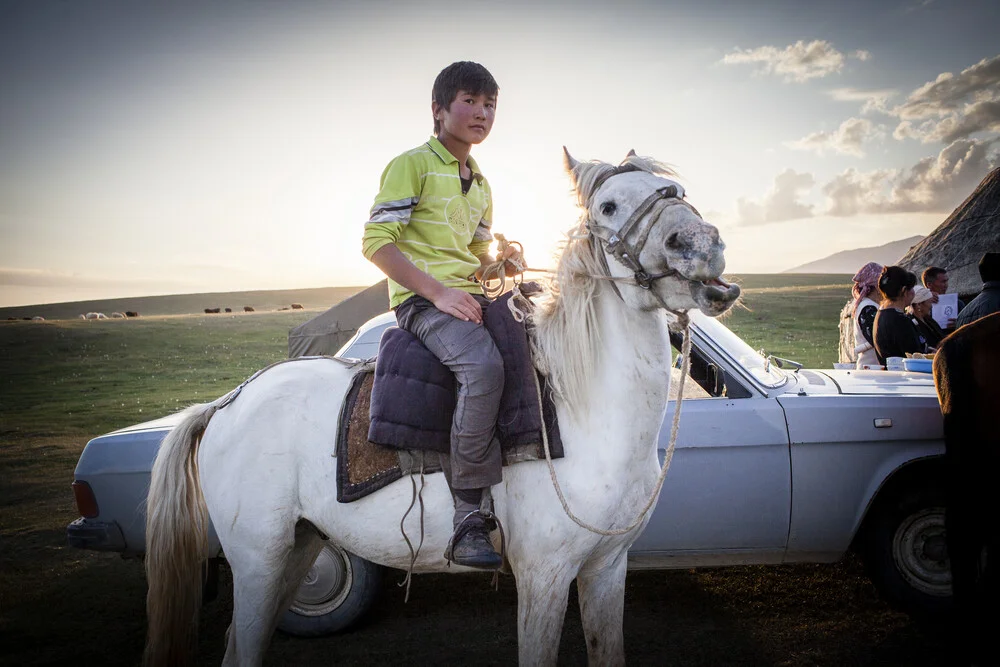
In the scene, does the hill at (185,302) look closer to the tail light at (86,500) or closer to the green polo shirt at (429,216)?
the tail light at (86,500)

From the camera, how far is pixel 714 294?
189 centimetres

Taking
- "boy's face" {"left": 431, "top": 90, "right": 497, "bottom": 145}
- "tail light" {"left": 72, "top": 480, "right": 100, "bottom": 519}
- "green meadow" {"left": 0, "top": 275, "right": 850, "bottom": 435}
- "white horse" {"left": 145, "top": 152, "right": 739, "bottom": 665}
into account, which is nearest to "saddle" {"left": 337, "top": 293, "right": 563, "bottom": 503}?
"white horse" {"left": 145, "top": 152, "right": 739, "bottom": 665}

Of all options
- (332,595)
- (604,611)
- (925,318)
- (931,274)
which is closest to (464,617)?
(332,595)

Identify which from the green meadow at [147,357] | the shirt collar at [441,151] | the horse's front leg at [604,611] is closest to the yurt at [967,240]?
the green meadow at [147,357]

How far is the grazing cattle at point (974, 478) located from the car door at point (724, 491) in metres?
0.85

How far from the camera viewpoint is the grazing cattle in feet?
9.32

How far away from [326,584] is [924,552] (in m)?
3.80

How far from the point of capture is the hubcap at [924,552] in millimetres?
3650

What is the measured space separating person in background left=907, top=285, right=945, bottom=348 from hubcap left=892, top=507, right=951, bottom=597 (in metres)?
3.63

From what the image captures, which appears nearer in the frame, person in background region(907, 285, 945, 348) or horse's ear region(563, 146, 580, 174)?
horse's ear region(563, 146, 580, 174)

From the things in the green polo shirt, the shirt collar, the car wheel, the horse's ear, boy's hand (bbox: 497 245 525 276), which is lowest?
the car wheel

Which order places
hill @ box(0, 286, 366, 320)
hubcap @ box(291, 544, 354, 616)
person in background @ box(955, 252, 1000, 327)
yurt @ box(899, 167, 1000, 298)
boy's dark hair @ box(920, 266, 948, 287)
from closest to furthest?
1. hubcap @ box(291, 544, 354, 616)
2. person in background @ box(955, 252, 1000, 327)
3. boy's dark hair @ box(920, 266, 948, 287)
4. yurt @ box(899, 167, 1000, 298)
5. hill @ box(0, 286, 366, 320)

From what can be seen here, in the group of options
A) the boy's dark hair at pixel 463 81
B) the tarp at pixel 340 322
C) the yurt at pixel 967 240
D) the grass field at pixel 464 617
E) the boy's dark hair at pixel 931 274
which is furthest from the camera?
the tarp at pixel 340 322

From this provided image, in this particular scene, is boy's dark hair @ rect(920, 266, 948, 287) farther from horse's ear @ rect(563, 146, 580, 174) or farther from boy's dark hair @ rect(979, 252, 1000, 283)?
horse's ear @ rect(563, 146, 580, 174)
